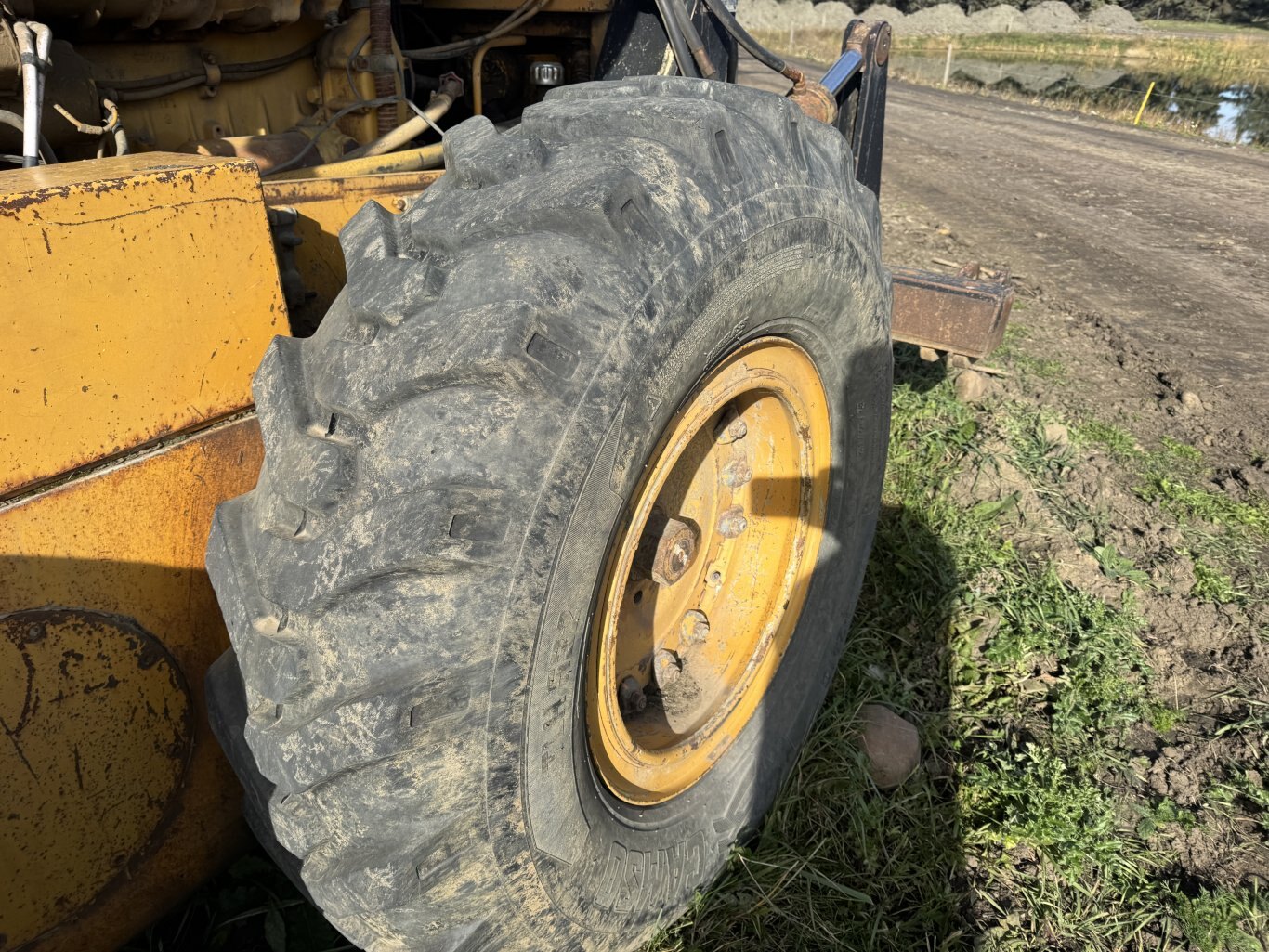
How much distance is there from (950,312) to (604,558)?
2.40 metres

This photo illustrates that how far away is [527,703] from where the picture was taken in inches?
50.8

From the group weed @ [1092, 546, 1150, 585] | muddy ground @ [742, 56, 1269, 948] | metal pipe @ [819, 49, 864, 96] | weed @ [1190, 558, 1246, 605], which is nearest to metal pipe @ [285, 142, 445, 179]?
metal pipe @ [819, 49, 864, 96]

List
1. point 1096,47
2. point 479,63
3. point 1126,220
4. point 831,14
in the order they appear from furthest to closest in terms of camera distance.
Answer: point 831,14
point 1096,47
point 1126,220
point 479,63

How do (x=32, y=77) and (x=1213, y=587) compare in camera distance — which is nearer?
(x=32, y=77)

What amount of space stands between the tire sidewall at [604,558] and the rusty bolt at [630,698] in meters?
0.21

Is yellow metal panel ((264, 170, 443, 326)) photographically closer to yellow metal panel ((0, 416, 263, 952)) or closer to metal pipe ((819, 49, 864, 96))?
yellow metal panel ((0, 416, 263, 952))

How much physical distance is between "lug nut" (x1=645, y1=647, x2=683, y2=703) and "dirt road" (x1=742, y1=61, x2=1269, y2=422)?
348 cm

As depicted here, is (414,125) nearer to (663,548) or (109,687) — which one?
(663,548)

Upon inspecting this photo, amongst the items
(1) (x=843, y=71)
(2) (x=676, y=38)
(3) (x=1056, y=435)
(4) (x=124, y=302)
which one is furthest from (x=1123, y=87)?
(4) (x=124, y=302)

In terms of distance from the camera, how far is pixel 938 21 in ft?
129

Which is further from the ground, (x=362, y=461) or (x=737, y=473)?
(x=362, y=461)

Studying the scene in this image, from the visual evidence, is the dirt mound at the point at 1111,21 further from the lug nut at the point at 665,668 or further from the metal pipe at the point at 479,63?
the lug nut at the point at 665,668

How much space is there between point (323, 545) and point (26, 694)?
553mm

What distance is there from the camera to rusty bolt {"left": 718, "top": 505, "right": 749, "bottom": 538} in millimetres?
2111
